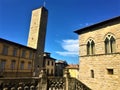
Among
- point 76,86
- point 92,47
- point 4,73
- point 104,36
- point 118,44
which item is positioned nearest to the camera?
point 76,86

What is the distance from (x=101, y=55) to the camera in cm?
1348

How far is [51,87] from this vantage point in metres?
7.74

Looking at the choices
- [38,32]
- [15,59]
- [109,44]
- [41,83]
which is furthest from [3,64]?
[41,83]

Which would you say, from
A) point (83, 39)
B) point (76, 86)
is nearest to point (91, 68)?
point (83, 39)

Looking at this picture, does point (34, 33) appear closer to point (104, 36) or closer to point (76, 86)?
point (104, 36)

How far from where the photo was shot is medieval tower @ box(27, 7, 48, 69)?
→ 116ft

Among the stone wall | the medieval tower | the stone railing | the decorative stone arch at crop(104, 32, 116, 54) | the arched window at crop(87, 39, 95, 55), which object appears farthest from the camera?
the medieval tower

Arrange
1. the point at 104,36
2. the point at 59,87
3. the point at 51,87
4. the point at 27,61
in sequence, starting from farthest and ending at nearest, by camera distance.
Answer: the point at 27,61
the point at 104,36
the point at 59,87
the point at 51,87

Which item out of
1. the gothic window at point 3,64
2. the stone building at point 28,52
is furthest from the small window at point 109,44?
the gothic window at point 3,64

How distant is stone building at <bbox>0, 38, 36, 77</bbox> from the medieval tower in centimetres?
207

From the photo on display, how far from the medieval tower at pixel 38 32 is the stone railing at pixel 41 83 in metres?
26.2

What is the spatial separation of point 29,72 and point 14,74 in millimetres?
5179

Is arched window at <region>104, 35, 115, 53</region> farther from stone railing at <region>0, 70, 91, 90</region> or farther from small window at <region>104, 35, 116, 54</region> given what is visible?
stone railing at <region>0, 70, 91, 90</region>

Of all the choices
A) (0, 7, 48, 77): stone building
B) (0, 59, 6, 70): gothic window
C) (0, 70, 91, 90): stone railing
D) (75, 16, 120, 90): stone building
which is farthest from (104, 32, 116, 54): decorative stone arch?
(0, 59, 6, 70): gothic window
